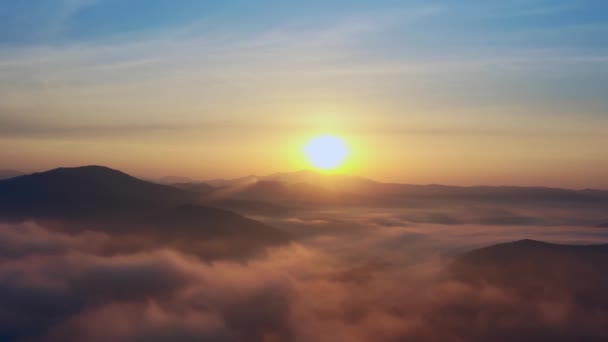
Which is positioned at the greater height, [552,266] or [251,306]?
[552,266]

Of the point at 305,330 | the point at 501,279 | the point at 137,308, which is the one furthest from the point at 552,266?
the point at 137,308

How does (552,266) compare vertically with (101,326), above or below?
above

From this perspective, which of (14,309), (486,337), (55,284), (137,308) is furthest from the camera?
(55,284)

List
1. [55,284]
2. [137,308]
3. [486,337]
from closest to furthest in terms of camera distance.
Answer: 1. [486,337]
2. [137,308]
3. [55,284]

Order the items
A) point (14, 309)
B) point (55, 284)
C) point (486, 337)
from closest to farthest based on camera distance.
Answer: point (486, 337)
point (14, 309)
point (55, 284)

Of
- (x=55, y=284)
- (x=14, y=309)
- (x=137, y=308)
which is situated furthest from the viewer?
(x=55, y=284)

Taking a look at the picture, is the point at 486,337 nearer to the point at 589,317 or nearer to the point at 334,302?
the point at 589,317

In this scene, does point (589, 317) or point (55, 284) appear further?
point (55, 284)

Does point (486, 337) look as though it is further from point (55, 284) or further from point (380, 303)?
point (55, 284)

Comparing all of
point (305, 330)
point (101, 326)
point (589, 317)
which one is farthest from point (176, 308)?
point (589, 317)
